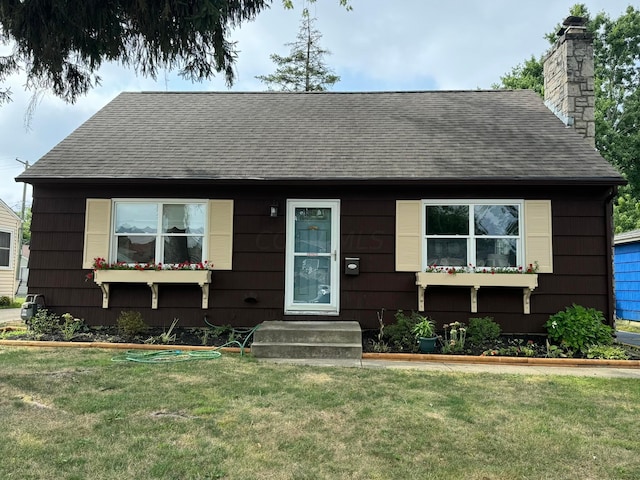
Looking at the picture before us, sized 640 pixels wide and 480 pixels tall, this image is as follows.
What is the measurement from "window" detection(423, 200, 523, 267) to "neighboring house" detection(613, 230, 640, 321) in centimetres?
673

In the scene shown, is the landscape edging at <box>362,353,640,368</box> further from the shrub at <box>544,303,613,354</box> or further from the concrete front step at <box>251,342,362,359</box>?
the shrub at <box>544,303,613,354</box>

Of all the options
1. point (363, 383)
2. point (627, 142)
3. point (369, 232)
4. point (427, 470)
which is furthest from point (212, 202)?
point (627, 142)

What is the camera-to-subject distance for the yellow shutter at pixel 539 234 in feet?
21.2

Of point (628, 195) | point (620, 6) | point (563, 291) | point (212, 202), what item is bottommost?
point (563, 291)

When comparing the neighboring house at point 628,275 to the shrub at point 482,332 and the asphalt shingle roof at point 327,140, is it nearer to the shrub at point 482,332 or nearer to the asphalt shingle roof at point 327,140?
the asphalt shingle roof at point 327,140

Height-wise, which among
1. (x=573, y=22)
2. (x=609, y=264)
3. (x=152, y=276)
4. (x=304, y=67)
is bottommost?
(x=152, y=276)

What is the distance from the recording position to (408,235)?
6.62 metres

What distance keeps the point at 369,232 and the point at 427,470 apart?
4.53 m

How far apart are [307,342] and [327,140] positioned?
3.73m

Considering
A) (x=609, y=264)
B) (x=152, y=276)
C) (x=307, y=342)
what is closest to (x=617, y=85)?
(x=609, y=264)

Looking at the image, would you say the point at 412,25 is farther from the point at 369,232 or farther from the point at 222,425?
the point at 222,425

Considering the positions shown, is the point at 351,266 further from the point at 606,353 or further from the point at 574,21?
the point at 574,21

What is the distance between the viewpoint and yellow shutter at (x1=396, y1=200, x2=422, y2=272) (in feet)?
21.6

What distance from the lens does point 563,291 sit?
6465 millimetres
